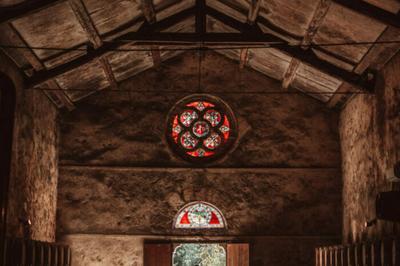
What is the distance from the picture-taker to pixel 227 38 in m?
11.4

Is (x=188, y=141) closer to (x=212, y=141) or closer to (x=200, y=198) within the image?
(x=212, y=141)

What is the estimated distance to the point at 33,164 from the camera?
38.4 ft

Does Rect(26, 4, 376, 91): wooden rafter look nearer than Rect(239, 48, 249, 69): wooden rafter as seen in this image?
Yes

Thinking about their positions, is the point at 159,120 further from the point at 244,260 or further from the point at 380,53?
the point at 380,53

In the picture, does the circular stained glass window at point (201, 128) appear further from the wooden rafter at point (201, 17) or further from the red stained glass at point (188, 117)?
the wooden rafter at point (201, 17)

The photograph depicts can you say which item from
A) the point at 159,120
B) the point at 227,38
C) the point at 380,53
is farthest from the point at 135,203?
the point at 380,53

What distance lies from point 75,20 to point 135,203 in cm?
463

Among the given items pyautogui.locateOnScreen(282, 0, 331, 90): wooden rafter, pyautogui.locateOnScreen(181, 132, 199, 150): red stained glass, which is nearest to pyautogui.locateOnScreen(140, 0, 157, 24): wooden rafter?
pyautogui.locateOnScreen(282, 0, 331, 90): wooden rafter

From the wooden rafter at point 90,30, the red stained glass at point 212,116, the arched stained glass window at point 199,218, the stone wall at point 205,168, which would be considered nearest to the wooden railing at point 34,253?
the stone wall at point 205,168

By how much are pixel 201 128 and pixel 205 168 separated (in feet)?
3.13

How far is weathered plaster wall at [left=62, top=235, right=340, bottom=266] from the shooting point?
13156 millimetres

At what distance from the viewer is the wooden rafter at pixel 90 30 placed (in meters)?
9.85

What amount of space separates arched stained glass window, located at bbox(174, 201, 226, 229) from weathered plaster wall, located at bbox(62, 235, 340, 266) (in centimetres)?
67

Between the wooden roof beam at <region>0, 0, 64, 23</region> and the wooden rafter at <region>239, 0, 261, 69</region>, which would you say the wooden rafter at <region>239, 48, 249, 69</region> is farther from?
the wooden roof beam at <region>0, 0, 64, 23</region>
